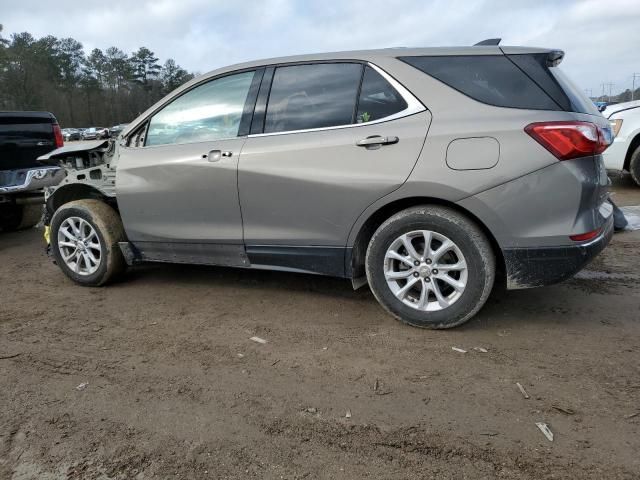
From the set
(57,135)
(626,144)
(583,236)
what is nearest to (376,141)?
(583,236)

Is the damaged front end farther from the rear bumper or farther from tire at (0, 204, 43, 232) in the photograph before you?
the rear bumper

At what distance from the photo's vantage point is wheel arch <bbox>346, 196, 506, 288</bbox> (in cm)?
317

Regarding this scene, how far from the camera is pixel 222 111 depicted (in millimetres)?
3850

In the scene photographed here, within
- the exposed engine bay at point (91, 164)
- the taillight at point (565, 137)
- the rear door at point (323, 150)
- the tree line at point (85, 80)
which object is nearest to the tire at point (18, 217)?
the exposed engine bay at point (91, 164)

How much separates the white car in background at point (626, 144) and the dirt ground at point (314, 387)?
4.60m

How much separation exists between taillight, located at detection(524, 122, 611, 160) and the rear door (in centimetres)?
66

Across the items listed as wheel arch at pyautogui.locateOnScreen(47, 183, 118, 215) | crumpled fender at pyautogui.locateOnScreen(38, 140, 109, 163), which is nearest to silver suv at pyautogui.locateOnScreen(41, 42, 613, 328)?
crumpled fender at pyautogui.locateOnScreen(38, 140, 109, 163)

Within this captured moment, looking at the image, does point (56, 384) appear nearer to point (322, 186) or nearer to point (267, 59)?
point (322, 186)

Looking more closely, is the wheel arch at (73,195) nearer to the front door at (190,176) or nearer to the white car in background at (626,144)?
the front door at (190,176)

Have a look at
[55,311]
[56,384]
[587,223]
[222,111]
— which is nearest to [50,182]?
[55,311]

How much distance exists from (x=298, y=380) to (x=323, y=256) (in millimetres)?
1006

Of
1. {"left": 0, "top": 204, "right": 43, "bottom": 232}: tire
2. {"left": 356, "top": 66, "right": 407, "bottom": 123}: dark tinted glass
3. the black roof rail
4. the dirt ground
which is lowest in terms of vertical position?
the dirt ground

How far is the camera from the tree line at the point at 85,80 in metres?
65.6

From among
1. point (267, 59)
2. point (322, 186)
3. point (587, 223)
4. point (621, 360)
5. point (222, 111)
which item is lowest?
point (621, 360)
